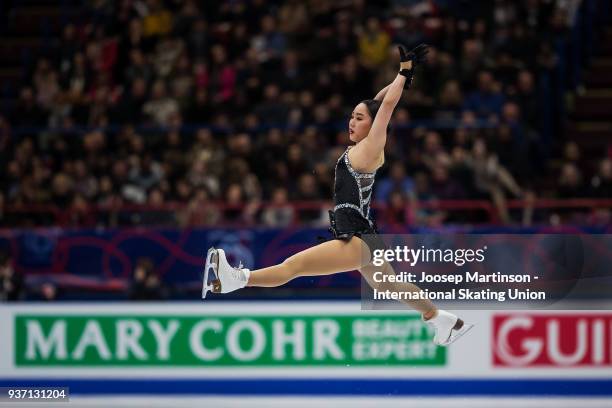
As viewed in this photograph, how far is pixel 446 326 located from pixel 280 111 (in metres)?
7.61

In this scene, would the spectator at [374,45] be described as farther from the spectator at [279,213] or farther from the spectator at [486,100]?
the spectator at [279,213]

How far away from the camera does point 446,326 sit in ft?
27.4

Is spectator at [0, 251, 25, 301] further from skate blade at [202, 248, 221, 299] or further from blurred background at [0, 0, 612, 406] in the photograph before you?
skate blade at [202, 248, 221, 299]

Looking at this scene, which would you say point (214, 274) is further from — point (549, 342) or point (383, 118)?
point (549, 342)

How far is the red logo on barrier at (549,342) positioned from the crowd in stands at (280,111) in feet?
8.60

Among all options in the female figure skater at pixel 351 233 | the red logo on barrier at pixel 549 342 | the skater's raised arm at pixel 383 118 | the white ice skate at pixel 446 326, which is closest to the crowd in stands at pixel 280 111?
the red logo on barrier at pixel 549 342

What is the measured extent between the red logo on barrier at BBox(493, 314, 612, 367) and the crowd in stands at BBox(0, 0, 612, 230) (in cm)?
262

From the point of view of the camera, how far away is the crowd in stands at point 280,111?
14359 millimetres

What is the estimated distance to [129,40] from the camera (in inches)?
690

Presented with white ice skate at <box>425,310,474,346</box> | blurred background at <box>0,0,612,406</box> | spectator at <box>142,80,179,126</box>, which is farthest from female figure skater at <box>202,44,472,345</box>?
spectator at <box>142,80,179,126</box>

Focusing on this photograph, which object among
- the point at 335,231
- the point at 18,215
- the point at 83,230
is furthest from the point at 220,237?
the point at 335,231

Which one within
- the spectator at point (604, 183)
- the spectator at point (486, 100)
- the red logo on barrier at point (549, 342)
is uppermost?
the spectator at point (486, 100)

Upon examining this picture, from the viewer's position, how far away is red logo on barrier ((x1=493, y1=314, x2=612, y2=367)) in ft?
37.9

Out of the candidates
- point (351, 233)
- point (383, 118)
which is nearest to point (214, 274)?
point (351, 233)
